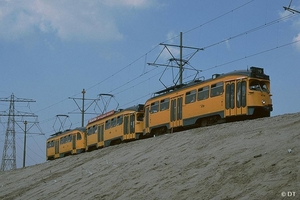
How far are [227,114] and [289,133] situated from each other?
797 centimetres

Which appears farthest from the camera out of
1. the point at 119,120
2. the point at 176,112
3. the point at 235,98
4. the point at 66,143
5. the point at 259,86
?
the point at 66,143

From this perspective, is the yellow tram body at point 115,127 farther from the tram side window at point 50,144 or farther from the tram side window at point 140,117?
the tram side window at point 50,144

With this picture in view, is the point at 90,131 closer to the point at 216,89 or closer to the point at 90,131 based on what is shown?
the point at 90,131

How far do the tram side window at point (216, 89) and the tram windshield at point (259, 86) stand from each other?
1.43 meters

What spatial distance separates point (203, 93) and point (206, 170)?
36.0 ft

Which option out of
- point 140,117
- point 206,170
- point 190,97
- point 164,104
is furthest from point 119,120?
point 206,170

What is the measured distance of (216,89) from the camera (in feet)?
70.0

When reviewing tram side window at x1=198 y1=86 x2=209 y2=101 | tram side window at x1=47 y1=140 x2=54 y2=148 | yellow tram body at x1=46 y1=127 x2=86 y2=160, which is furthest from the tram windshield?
tram side window at x1=47 y1=140 x2=54 y2=148

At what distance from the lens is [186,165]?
12875 mm

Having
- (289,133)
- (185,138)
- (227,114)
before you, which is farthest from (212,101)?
(289,133)

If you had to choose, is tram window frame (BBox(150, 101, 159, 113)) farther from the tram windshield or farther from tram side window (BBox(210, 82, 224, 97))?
the tram windshield

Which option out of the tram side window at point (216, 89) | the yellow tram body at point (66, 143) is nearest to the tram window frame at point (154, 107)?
the tram side window at point (216, 89)

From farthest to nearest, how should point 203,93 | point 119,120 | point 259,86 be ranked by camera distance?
point 119,120 < point 203,93 < point 259,86

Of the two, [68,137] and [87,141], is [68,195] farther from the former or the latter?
[68,137]
